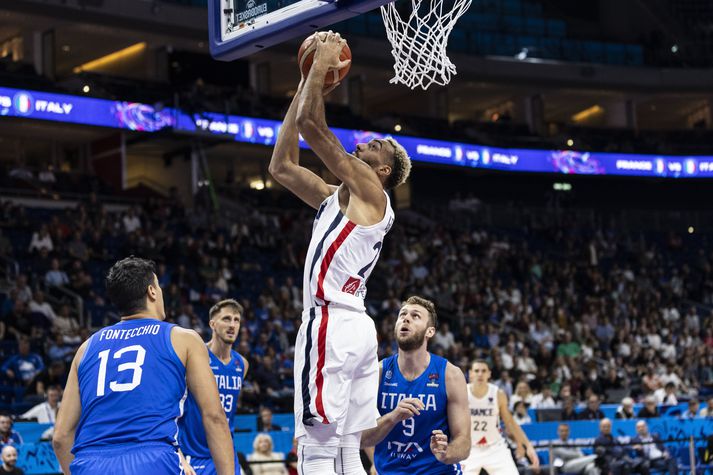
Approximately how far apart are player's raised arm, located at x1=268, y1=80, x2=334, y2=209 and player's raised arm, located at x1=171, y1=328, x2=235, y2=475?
1313mm

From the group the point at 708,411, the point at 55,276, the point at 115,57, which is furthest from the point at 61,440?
the point at 115,57

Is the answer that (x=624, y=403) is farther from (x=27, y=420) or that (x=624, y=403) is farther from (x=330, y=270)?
(x=330, y=270)

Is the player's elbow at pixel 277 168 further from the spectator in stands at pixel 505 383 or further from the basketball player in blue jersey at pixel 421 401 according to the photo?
the spectator in stands at pixel 505 383

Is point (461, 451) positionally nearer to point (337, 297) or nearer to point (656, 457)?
point (337, 297)

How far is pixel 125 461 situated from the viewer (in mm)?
4512

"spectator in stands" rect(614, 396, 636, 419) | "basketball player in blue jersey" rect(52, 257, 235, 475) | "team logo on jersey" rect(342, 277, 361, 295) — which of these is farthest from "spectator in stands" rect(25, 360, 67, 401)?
"basketball player in blue jersey" rect(52, 257, 235, 475)

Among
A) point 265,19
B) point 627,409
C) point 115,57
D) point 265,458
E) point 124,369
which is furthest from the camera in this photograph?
point 115,57

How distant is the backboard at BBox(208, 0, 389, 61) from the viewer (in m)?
6.32

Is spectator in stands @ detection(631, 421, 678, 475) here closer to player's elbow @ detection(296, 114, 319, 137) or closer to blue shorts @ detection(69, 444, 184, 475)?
player's elbow @ detection(296, 114, 319, 137)

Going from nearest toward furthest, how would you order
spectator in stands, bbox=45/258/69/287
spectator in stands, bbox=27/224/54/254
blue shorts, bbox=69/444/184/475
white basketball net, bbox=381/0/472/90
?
blue shorts, bbox=69/444/184/475, white basketball net, bbox=381/0/472/90, spectator in stands, bbox=45/258/69/287, spectator in stands, bbox=27/224/54/254

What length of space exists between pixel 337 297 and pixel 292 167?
820 mm

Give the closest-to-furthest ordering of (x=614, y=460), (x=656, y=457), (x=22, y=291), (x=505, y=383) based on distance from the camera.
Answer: (x=614, y=460) → (x=656, y=457) → (x=22, y=291) → (x=505, y=383)

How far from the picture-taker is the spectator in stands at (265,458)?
448 inches

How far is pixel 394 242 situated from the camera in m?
28.3
